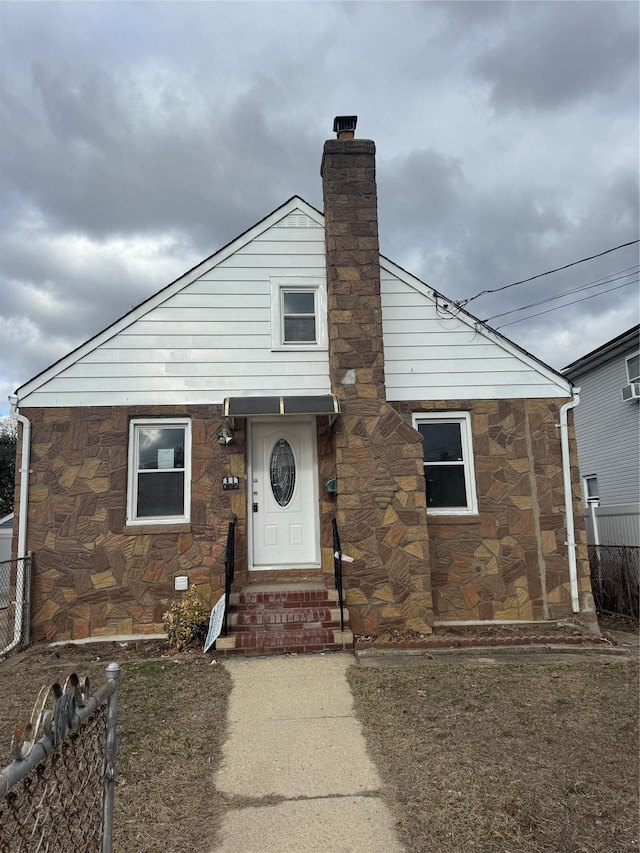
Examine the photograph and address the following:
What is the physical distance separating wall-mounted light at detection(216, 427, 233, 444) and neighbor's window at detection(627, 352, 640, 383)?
10529 millimetres

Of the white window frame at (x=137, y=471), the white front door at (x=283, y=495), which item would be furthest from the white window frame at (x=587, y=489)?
the white window frame at (x=137, y=471)

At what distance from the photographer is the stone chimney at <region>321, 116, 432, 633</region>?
7086 mm

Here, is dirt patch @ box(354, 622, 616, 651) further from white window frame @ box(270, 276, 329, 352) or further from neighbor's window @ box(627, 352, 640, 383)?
neighbor's window @ box(627, 352, 640, 383)

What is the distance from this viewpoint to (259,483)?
7.99m

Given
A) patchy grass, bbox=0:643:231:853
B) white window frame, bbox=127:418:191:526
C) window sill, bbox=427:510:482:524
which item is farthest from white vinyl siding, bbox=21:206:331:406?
patchy grass, bbox=0:643:231:853

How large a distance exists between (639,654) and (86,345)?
813cm

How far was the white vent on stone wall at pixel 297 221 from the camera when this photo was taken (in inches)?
335

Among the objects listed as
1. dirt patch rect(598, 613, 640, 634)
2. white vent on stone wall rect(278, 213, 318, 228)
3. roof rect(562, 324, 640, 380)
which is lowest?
dirt patch rect(598, 613, 640, 634)

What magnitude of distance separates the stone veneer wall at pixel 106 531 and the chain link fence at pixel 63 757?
5.09 metres

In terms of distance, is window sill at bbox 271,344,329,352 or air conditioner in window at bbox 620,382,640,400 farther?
air conditioner in window at bbox 620,382,640,400

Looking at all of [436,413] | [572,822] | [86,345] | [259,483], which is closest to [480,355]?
[436,413]

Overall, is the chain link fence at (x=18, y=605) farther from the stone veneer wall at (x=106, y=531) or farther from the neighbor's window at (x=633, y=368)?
the neighbor's window at (x=633, y=368)

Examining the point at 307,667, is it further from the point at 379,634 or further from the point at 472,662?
the point at 472,662

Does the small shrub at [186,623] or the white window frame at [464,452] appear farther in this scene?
the white window frame at [464,452]
